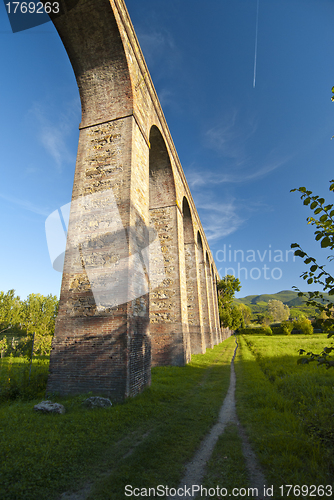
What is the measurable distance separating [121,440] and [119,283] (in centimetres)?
321

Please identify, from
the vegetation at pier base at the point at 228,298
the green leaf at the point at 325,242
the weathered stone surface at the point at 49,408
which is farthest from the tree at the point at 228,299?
the green leaf at the point at 325,242

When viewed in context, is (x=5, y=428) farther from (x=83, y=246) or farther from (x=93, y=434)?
(x=83, y=246)

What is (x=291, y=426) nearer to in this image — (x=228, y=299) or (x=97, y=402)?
(x=97, y=402)

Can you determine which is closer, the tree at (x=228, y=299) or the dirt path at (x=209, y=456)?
the dirt path at (x=209, y=456)

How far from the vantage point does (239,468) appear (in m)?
3.07

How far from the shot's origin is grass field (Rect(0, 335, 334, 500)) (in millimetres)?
2779

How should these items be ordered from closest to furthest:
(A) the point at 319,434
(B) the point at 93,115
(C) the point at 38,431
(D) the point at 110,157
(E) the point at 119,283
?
1. (A) the point at 319,434
2. (C) the point at 38,431
3. (E) the point at 119,283
4. (D) the point at 110,157
5. (B) the point at 93,115

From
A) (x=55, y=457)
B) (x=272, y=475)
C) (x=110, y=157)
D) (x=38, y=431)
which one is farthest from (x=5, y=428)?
(x=110, y=157)

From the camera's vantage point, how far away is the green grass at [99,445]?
2.75m

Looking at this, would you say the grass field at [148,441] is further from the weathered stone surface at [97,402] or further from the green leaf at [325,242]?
the green leaf at [325,242]

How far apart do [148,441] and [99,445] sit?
722 mm

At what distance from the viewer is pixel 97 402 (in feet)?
16.5

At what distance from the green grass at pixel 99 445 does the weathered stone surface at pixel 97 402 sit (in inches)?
6.1

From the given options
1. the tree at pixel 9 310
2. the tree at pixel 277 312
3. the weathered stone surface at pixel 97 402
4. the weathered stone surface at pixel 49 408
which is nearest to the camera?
the weathered stone surface at pixel 49 408
